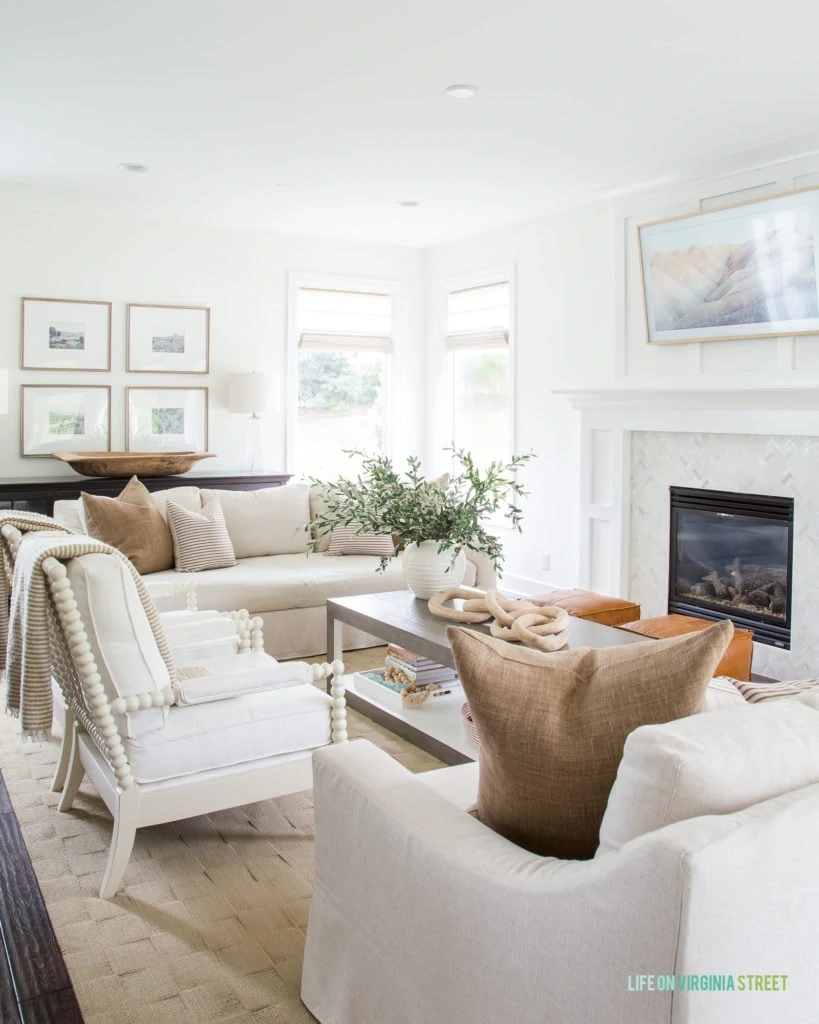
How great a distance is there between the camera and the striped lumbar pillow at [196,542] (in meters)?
4.76

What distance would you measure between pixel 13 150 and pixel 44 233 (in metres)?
1.31

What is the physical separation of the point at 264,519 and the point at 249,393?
4.77ft


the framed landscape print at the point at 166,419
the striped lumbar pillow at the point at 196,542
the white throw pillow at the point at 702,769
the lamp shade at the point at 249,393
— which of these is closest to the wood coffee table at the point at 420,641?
the striped lumbar pillow at the point at 196,542

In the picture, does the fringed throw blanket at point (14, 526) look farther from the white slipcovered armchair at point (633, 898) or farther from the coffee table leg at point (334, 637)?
the white slipcovered armchair at point (633, 898)

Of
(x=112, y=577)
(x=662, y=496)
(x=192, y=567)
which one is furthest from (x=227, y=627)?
(x=662, y=496)

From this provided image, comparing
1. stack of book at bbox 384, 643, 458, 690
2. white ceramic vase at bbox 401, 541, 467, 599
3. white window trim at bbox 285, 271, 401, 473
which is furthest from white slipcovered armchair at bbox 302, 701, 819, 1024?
white window trim at bbox 285, 271, 401, 473

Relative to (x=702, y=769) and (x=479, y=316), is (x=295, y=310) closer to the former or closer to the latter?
(x=479, y=316)

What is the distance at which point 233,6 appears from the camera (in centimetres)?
301

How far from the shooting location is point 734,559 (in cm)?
490

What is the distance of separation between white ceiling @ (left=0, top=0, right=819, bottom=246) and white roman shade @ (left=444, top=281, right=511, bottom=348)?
1.01 m

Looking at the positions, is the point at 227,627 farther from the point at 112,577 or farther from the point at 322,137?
the point at 322,137

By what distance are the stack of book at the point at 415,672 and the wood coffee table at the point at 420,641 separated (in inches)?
2.6

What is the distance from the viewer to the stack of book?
3617 millimetres

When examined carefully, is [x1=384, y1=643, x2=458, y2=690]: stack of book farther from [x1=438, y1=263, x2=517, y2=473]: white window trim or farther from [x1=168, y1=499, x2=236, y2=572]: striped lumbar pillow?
[x1=438, y1=263, x2=517, y2=473]: white window trim
